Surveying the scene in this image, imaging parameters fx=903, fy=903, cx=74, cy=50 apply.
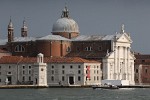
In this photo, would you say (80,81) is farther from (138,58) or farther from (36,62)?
(138,58)

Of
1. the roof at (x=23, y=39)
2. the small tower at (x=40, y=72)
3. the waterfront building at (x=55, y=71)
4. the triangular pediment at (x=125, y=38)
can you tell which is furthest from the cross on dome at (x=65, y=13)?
the small tower at (x=40, y=72)

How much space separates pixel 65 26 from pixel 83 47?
4397 mm

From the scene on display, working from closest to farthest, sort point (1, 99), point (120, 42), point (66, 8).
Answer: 1. point (1, 99)
2. point (120, 42)
3. point (66, 8)

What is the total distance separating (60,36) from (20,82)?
34.3 ft

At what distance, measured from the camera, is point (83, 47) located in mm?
107938

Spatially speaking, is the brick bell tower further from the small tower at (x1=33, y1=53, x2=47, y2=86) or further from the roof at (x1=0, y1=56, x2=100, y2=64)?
the small tower at (x1=33, y1=53, x2=47, y2=86)

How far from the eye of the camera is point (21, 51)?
359 ft

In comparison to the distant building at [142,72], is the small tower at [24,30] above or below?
above

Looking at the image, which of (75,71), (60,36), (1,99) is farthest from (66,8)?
(1,99)

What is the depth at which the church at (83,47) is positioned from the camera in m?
105

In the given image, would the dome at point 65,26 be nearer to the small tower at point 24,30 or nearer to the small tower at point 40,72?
the small tower at point 24,30

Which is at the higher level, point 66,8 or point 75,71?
point 66,8

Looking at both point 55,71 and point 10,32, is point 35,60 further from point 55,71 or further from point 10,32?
point 10,32

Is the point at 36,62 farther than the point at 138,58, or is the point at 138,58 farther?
the point at 138,58
